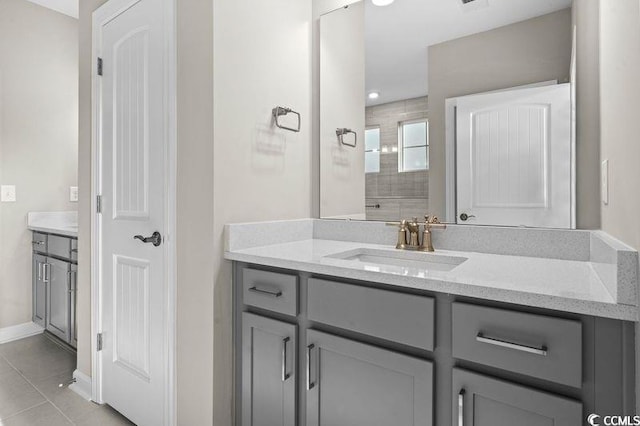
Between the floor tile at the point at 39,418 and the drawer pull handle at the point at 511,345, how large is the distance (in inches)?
79.2

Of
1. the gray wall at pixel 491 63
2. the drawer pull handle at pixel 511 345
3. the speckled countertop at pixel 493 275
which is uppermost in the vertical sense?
the gray wall at pixel 491 63

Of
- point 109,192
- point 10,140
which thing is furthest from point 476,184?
point 10,140

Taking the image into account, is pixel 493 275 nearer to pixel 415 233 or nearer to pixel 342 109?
pixel 415 233

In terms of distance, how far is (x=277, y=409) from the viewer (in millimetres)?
1354

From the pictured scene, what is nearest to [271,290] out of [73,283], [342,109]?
[342,109]

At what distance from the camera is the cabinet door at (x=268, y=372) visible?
4.33 feet

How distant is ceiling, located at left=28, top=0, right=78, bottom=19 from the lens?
3.07 metres

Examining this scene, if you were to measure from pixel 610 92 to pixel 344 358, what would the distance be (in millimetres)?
1128

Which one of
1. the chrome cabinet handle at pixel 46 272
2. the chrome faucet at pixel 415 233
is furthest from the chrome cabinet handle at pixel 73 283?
the chrome faucet at pixel 415 233

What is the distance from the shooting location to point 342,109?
1.92 m

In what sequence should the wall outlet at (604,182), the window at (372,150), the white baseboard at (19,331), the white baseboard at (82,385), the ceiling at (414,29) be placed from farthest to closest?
the white baseboard at (19,331)
the white baseboard at (82,385)
the window at (372,150)
the ceiling at (414,29)
the wall outlet at (604,182)

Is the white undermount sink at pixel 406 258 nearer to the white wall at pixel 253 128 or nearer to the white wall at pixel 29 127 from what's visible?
the white wall at pixel 253 128

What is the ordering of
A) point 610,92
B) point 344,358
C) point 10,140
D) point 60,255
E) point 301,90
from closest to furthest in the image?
1. point 610,92
2. point 344,358
3. point 301,90
4. point 60,255
5. point 10,140

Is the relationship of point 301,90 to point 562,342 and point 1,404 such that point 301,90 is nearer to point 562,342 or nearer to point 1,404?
point 562,342
